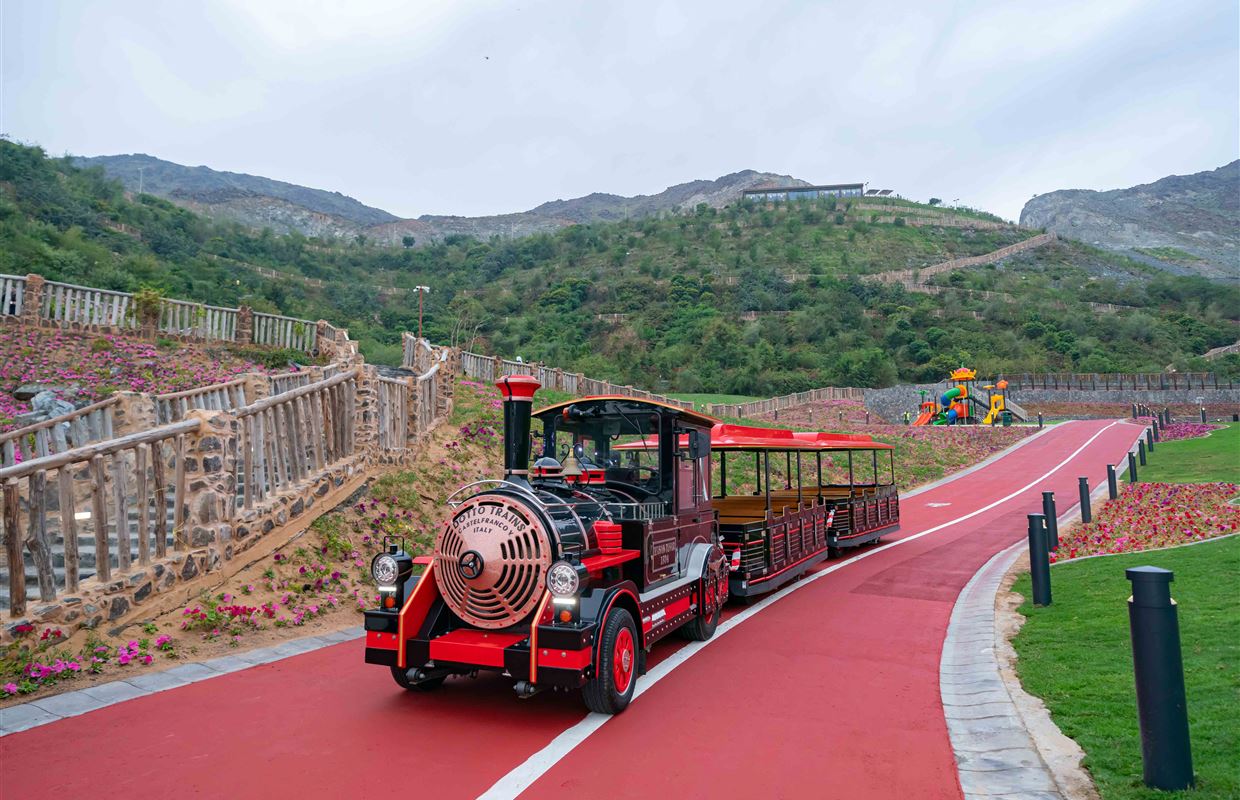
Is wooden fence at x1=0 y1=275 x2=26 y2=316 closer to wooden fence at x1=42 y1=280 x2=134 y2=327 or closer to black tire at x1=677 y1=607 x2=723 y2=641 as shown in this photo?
wooden fence at x1=42 y1=280 x2=134 y2=327

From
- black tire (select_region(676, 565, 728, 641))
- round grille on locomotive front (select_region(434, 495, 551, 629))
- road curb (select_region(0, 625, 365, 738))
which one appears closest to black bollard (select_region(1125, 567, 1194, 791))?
round grille on locomotive front (select_region(434, 495, 551, 629))

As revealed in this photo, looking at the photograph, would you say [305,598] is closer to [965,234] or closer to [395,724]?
[395,724]

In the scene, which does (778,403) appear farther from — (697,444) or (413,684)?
(413,684)

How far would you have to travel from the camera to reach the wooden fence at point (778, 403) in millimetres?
35719

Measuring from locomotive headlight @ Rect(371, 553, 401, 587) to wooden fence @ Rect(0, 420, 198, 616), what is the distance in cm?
267

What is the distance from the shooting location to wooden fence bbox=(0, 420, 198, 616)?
5672 millimetres

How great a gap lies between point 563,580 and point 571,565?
0.38 ft

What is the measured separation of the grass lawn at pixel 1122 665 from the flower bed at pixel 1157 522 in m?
1.59

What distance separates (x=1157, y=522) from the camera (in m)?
12.7

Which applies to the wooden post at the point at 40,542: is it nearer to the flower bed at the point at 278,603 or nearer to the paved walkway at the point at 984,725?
the flower bed at the point at 278,603

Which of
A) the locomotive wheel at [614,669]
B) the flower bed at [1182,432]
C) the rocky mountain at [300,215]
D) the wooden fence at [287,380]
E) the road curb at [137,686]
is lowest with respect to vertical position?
the road curb at [137,686]

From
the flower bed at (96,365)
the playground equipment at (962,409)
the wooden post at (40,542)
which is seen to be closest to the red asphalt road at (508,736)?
the wooden post at (40,542)

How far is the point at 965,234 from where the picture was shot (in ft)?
371

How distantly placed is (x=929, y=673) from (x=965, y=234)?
401 feet
